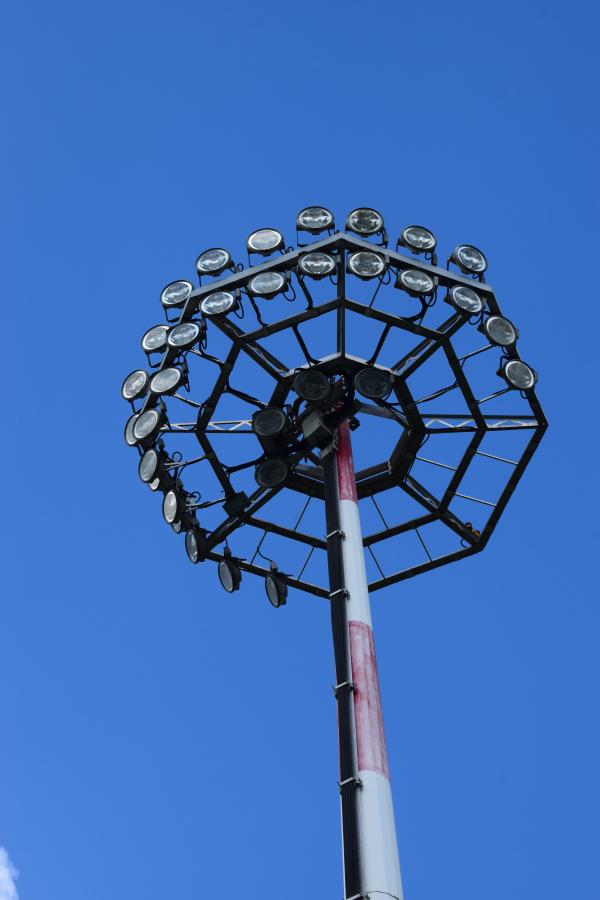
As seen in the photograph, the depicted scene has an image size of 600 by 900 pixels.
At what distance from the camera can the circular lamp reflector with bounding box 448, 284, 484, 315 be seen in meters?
23.2

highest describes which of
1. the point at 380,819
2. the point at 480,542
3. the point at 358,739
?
the point at 480,542

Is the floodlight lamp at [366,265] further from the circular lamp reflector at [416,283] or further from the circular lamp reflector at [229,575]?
the circular lamp reflector at [229,575]

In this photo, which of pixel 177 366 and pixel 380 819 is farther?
pixel 177 366

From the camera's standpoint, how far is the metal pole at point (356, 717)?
1723cm

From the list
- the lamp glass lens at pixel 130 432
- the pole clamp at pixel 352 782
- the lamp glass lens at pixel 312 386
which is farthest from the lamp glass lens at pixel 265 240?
the pole clamp at pixel 352 782

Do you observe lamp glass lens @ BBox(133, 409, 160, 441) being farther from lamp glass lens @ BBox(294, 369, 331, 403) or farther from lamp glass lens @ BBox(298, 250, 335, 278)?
lamp glass lens @ BBox(298, 250, 335, 278)

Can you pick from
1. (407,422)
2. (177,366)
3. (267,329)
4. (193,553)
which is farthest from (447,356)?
(193,553)

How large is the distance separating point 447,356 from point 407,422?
170cm

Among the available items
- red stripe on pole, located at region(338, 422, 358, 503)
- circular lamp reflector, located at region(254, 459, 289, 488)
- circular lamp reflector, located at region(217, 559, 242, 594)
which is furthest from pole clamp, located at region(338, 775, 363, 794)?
circular lamp reflector, located at region(217, 559, 242, 594)

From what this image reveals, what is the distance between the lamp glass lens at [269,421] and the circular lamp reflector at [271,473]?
2.57ft

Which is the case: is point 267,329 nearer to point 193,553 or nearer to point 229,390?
point 229,390

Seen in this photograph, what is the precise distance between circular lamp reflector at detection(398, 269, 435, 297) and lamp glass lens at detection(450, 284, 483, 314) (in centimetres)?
49

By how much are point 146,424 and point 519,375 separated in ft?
23.9

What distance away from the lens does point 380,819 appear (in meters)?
17.8
